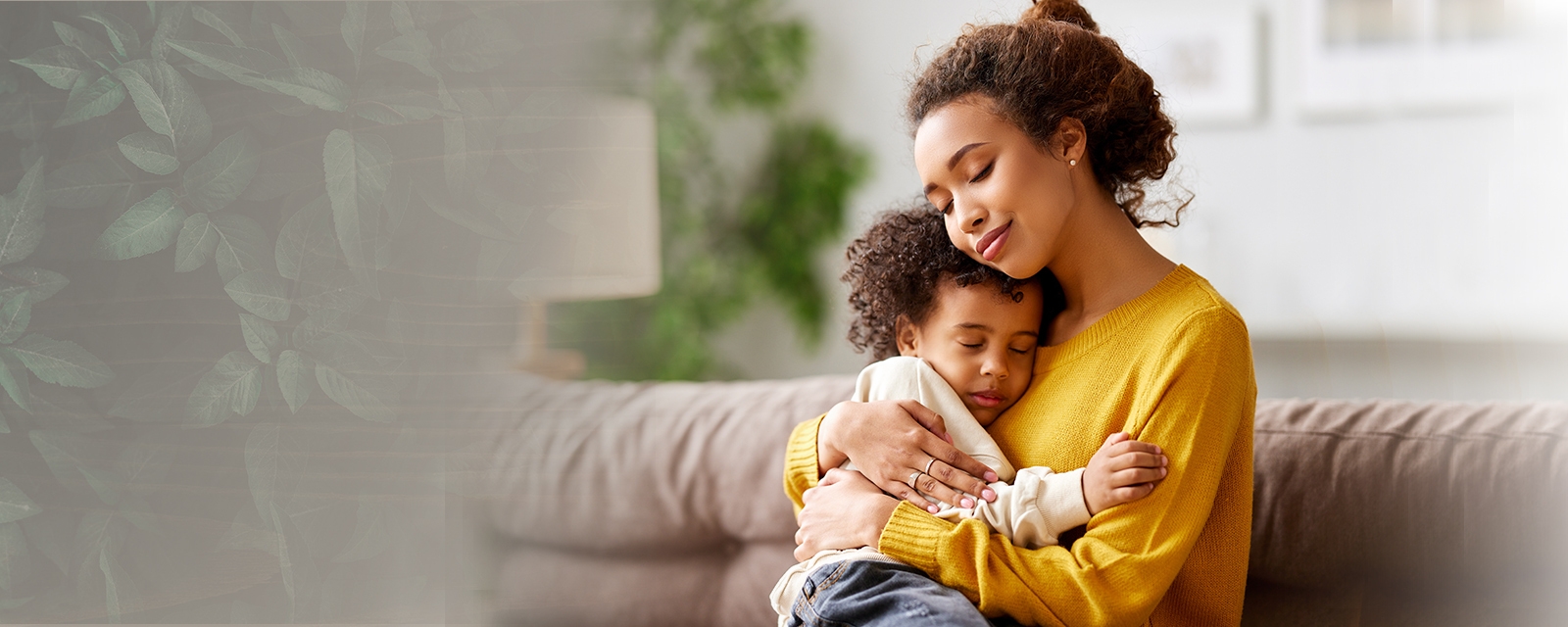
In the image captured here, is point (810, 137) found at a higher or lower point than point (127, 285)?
higher

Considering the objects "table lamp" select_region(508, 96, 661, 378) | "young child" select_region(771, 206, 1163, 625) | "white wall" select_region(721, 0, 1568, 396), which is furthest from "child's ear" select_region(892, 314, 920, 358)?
"white wall" select_region(721, 0, 1568, 396)

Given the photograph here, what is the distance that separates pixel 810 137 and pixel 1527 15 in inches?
84.6

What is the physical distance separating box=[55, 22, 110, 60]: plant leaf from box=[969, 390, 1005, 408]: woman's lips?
95 cm

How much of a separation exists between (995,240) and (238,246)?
0.76 m

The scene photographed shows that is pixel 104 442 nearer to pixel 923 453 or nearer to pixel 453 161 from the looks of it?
pixel 453 161

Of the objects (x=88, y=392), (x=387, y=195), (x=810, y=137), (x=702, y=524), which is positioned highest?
(x=810, y=137)

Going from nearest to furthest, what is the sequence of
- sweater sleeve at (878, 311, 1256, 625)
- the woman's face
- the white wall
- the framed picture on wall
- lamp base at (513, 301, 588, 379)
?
sweater sleeve at (878, 311, 1256, 625) < the woman's face < lamp base at (513, 301, 588, 379) < the white wall < the framed picture on wall

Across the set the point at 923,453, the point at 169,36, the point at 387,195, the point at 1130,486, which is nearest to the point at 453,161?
the point at 387,195

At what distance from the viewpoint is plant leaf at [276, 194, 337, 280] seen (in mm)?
834

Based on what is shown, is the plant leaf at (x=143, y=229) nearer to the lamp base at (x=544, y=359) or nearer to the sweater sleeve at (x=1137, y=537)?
the sweater sleeve at (x=1137, y=537)

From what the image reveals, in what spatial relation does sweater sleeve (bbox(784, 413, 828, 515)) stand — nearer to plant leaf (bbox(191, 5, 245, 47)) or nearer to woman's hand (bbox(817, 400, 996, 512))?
woman's hand (bbox(817, 400, 996, 512))

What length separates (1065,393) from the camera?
1245 millimetres

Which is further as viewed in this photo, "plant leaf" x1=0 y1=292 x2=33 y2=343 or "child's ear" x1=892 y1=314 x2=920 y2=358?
"child's ear" x1=892 y1=314 x2=920 y2=358

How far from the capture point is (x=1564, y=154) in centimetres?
255
